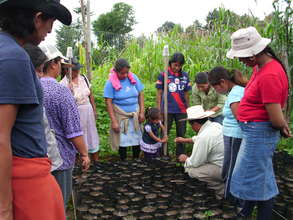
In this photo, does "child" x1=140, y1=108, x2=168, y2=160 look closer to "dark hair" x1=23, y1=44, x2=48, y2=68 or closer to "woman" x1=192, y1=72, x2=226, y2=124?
"woman" x1=192, y1=72, x2=226, y2=124

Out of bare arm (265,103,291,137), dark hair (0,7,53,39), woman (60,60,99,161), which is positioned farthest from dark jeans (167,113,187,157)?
dark hair (0,7,53,39)

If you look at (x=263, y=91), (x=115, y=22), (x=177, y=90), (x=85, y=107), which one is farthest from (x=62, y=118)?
(x=115, y=22)

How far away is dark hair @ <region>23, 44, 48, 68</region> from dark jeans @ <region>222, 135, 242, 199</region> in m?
1.76

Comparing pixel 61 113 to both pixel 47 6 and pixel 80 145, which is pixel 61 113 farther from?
pixel 47 6

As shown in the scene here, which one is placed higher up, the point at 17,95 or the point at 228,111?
the point at 17,95

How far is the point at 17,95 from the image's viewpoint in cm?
97

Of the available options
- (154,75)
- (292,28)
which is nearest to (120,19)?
(154,75)

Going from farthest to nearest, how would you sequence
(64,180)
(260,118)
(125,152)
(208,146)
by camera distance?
1. (125,152)
2. (208,146)
3. (260,118)
4. (64,180)

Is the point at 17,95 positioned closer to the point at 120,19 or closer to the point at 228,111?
the point at 228,111

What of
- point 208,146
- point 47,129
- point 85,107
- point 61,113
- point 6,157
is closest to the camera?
point 6,157

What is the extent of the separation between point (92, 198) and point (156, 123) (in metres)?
1.53

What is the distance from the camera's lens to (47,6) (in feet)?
3.53

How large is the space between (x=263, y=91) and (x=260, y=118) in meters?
0.22

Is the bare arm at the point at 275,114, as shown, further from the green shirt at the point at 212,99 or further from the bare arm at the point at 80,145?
the green shirt at the point at 212,99
